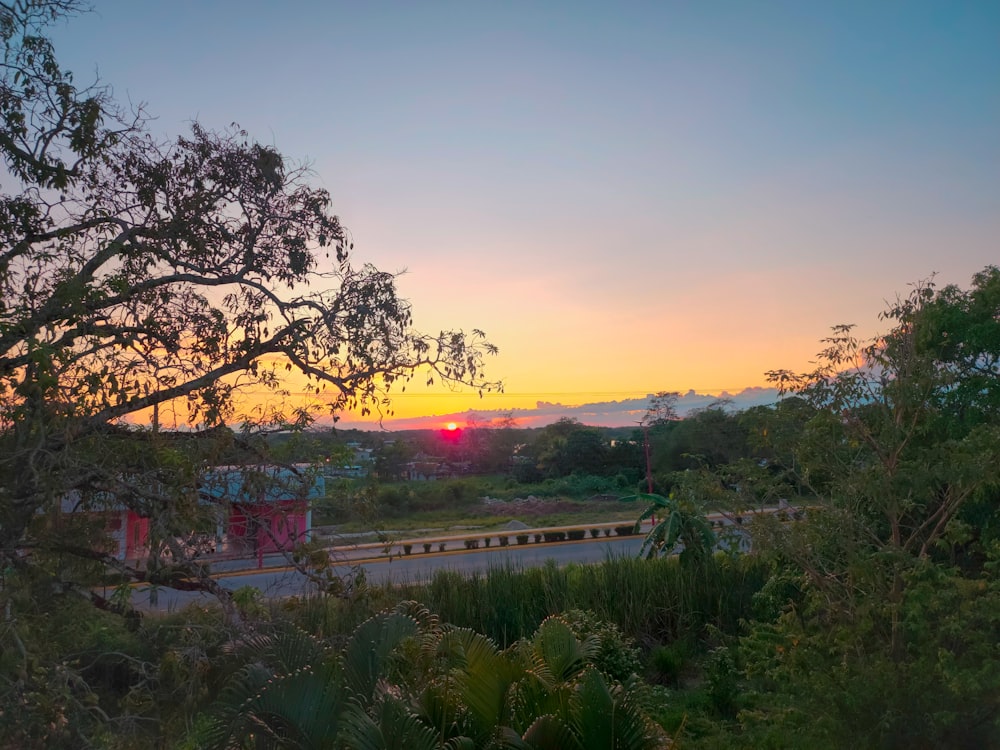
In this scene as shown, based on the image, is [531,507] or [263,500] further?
[531,507]

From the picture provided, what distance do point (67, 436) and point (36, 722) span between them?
66.3 inches

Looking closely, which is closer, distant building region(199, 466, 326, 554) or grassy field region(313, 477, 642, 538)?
distant building region(199, 466, 326, 554)

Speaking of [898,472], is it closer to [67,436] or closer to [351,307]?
[351,307]

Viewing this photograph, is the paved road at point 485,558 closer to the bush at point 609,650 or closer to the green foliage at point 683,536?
the green foliage at point 683,536

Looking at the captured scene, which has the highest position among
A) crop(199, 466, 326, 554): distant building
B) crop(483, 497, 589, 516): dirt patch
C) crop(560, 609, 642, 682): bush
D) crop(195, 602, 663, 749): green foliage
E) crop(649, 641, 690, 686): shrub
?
crop(199, 466, 326, 554): distant building

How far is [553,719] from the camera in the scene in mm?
4559

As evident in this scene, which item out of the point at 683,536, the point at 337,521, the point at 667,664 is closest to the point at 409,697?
the point at 337,521

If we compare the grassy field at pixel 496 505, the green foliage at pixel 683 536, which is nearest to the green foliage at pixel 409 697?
the green foliage at pixel 683 536

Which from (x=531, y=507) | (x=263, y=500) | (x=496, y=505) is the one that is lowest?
(x=531, y=507)

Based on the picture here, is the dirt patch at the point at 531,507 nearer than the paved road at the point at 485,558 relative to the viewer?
No

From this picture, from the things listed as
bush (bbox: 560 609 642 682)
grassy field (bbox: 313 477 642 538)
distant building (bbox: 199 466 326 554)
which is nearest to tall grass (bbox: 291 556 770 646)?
bush (bbox: 560 609 642 682)

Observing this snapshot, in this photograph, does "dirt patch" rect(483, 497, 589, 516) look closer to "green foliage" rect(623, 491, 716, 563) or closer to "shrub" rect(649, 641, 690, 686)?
"green foliage" rect(623, 491, 716, 563)

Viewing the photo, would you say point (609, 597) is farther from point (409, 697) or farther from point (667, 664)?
point (409, 697)

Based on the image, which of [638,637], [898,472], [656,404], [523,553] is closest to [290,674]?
[898,472]
